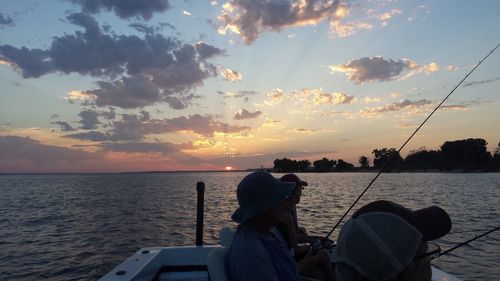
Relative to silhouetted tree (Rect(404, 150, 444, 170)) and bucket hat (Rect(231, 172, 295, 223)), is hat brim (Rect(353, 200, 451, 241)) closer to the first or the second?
bucket hat (Rect(231, 172, 295, 223))

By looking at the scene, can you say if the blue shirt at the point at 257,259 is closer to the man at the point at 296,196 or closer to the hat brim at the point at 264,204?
the hat brim at the point at 264,204

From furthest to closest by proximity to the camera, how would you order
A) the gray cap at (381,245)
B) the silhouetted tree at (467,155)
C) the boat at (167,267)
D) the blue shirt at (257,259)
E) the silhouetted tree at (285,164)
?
the silhouetted tree at (285,164)
the silhouetted tree at (467,155)
the boat at (167,267)
the blue shirt at (257,259)
the gray cap at (381,245)

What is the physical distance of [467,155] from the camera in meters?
178

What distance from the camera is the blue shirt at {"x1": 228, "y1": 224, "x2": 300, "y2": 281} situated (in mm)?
2871

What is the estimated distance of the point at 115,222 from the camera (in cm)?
2731

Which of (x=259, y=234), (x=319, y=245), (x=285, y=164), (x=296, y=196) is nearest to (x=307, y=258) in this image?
(x=319, y=245)

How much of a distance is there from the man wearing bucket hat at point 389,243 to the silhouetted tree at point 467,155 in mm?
192826

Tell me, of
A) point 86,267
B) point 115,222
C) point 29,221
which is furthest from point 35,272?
point 29,221

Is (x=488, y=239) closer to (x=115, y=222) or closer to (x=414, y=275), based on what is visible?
(x=414, y=275)

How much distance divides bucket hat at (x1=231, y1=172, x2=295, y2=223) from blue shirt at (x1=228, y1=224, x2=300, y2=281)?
13 centimetres

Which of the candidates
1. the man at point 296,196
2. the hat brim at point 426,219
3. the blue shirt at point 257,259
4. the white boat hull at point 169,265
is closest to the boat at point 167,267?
the white boat hull at point 169,265

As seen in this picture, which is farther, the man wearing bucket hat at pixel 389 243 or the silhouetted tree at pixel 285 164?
the silhouetted tree at pixel 285 164

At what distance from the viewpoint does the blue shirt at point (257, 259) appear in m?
2.87

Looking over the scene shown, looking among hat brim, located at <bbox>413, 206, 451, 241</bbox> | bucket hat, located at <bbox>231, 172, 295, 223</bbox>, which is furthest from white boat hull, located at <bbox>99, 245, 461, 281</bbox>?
hat brim, located at <bbox>413, 206, 451, 241</bbox>
